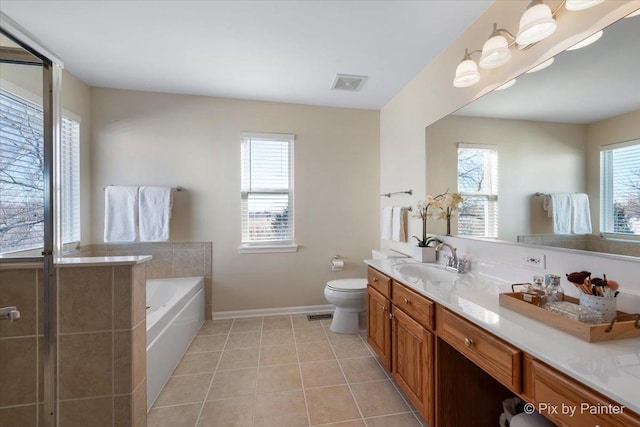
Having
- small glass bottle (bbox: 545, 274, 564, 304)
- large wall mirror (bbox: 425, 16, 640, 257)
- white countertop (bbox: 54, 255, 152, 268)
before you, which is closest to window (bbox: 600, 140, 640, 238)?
large wall mirror (bbox: 425, 16, 640, 257)

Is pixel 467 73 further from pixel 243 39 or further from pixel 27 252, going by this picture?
pixel 27 252

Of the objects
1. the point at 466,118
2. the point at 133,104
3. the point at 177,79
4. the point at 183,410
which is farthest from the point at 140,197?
the point at 466,118

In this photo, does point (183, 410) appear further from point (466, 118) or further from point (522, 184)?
point (466, 118)

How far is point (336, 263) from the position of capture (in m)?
3.17

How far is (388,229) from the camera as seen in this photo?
2877 millimetres

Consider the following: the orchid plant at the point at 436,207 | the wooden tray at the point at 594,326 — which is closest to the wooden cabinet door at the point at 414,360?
the wooden tray at the point at 594,326

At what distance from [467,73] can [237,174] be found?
7.76 ft

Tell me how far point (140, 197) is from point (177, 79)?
1.25m

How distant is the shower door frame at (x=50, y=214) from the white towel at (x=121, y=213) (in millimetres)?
1719

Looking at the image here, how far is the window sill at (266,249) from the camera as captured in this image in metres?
3.04

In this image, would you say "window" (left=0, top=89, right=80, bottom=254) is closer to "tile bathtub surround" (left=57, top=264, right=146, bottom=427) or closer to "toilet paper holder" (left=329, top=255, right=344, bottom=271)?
"tile bathtub surround" (left=57, top=264, right=146, bottom=427)

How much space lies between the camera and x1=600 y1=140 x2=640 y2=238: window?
105cm

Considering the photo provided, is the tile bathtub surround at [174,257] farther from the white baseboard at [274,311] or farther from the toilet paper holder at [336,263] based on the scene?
the toilet paper holder at [336,263]

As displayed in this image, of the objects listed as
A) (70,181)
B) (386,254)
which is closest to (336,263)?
(386,254)
